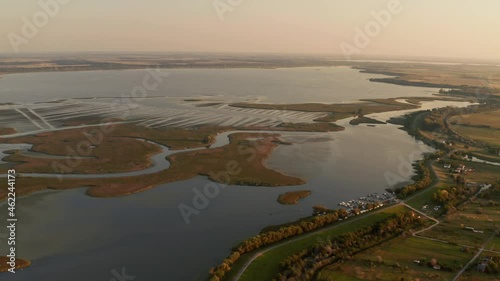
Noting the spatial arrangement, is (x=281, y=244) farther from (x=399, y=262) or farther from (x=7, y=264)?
(x=7, y=264)

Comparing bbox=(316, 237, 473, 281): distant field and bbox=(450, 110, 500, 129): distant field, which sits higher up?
bbox=(450, 110, 500, 129): distant field

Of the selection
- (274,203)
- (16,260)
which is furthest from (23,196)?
(274,203)

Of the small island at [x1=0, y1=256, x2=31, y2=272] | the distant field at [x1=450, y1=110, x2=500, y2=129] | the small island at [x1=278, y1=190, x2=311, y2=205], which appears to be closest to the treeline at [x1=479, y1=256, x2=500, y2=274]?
the small island at [x1=278, y1=190, x2=311, y2=205]

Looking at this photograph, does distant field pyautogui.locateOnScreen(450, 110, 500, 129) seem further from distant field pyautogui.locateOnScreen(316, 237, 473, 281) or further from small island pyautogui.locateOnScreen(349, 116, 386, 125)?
distant field pyautogui.locateOnScreen(316, 237, 473, 281)

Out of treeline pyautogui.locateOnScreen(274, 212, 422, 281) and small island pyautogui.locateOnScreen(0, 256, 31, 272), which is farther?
small island pyautogui.locateOnScreen(0, 256, 31, 272)

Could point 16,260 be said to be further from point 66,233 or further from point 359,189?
point 359,189

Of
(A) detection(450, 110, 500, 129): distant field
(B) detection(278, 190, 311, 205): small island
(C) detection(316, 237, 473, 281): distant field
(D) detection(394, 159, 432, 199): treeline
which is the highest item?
(A) detection(450, 110, 500, 129): distant field

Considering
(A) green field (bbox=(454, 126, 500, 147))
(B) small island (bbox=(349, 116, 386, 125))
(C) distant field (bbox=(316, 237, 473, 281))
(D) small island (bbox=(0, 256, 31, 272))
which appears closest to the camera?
(C) distant field (bbox=(316, 237, 473, 281))
